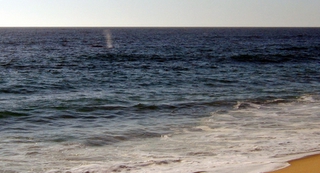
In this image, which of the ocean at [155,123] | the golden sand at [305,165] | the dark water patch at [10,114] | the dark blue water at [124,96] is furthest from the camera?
the dark water patch at [10,114]

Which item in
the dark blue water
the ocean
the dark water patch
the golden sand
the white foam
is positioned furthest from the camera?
the dark water patch

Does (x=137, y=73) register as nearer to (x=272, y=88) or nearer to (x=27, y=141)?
(x=272, y=88)

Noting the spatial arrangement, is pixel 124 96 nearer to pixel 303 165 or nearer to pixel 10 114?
pixel 10 114

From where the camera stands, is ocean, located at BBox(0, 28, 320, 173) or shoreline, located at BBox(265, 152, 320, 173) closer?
shoreline, located at BBox(265, 152, 320, 173)

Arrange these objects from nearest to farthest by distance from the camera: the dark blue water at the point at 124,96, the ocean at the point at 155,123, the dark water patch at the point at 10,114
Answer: the ocean at the point at 155,123 < the dark blue water at the point at 124,96 < the dark water patch at the point at 10,114

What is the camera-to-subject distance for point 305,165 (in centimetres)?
677

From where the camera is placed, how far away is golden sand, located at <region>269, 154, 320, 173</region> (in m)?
6.46

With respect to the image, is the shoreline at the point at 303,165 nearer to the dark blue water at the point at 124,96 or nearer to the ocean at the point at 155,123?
the ocean at the point at 155,123

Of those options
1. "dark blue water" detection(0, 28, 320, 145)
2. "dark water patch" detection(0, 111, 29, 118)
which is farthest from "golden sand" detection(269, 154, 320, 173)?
"dark water patch" detection(0, 111, 29, 118)

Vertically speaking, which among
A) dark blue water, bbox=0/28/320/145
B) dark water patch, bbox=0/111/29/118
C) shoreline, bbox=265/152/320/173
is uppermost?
shoreline, bbox=265/152/320/173

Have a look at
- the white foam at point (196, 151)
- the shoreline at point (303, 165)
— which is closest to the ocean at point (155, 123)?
the white foam at point (196, 151)

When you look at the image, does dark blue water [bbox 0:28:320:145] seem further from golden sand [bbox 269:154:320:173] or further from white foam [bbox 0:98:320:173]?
golden sand [bbox 269:154:320:173]

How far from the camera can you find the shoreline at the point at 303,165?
6.48 m

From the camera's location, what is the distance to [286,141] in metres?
8.88
